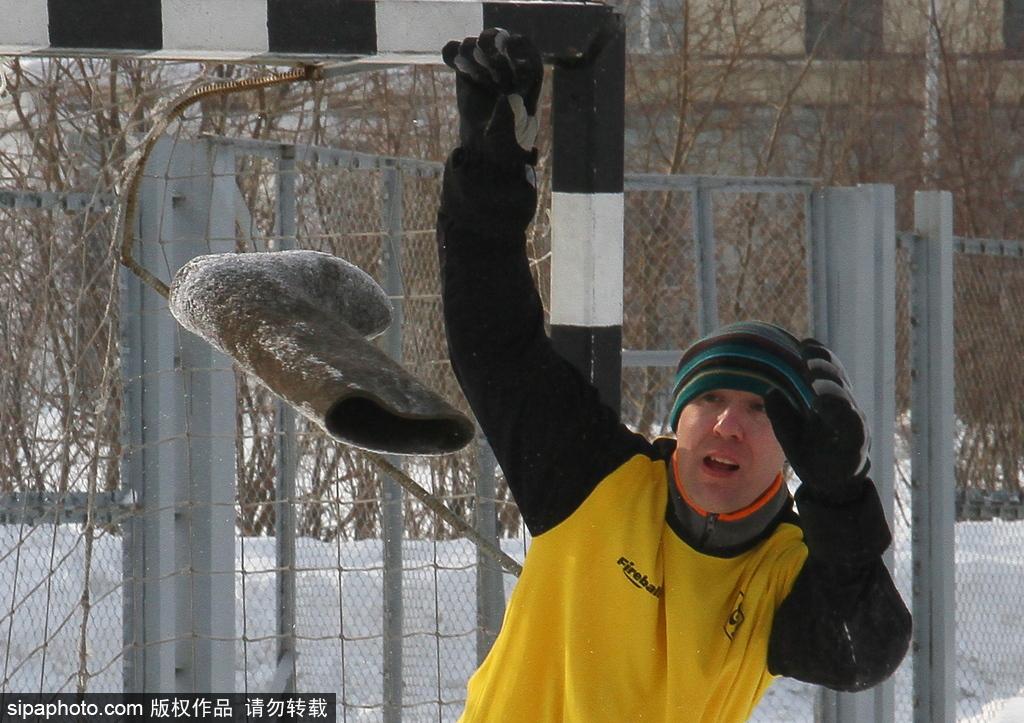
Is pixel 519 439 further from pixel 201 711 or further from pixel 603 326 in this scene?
pixel 201 711

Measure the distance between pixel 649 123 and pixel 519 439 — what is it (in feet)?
21.0

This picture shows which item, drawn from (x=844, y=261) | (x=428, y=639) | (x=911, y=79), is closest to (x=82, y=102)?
(x=428, y=639)

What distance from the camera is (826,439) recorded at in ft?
5.76

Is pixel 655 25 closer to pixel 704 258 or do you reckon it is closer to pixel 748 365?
pixel 704 258

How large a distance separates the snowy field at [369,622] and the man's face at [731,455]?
298 centimetres

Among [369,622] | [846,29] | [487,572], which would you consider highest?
[846,29]

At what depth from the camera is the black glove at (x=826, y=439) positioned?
5.74 ft

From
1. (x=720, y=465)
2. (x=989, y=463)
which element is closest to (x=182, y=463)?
(x=720, y=465)

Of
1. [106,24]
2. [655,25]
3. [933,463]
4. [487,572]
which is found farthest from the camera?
[655,25]

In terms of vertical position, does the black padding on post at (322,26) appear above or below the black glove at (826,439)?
above

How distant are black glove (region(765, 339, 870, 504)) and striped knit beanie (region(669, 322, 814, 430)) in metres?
0.09

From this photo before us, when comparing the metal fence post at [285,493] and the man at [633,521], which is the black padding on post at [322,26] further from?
the metal fence post at [285,493]

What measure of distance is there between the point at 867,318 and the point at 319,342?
2474 millimetres

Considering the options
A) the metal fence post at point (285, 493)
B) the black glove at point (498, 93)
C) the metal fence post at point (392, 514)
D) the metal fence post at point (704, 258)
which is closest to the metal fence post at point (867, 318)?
the metal fence post at point (704, 258)
